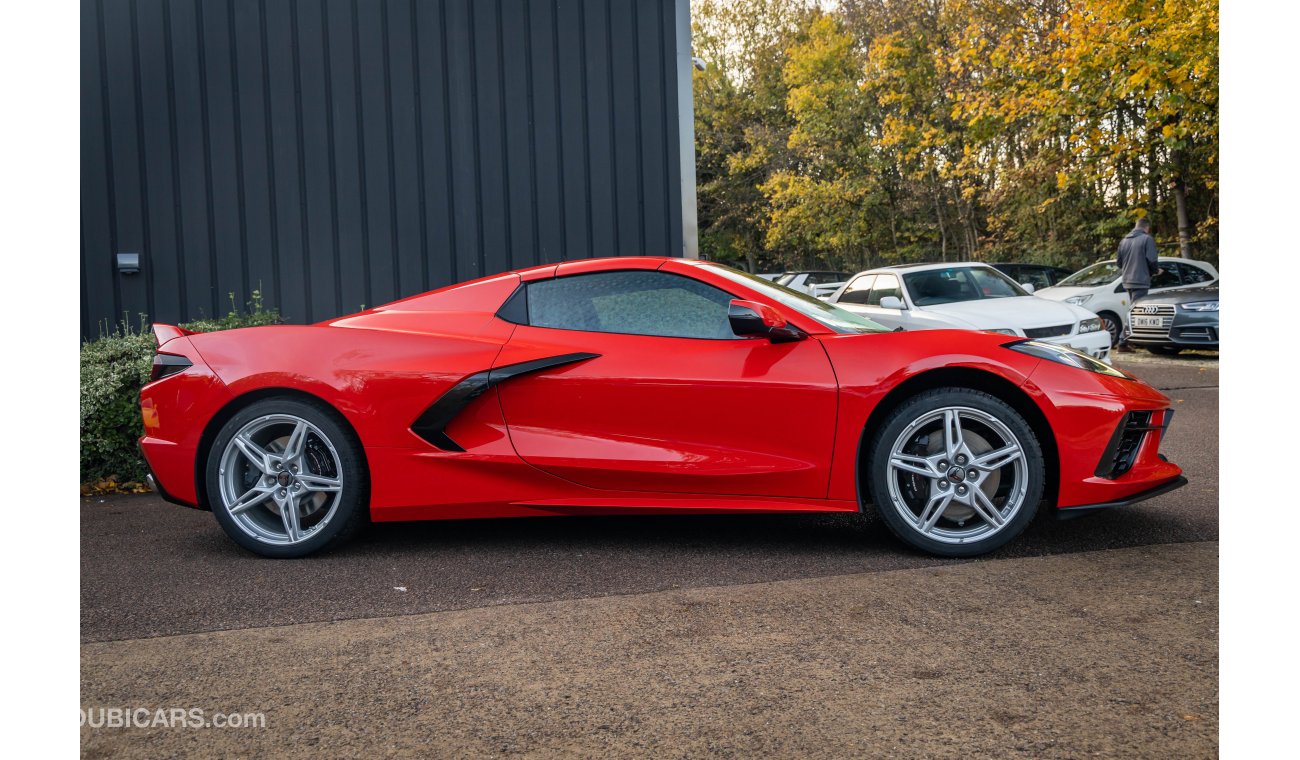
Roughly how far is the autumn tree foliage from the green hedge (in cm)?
1689

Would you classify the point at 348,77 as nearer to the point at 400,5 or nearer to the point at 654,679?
the point at 400,5

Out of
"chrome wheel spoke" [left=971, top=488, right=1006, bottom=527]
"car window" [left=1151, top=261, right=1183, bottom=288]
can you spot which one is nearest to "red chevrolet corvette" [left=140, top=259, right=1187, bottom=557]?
"chrome wheel spoke" [left=971, top=488, right=1006, bottom=527]

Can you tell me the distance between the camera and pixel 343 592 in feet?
13.7

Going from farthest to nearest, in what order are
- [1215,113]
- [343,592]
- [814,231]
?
1. [814,231]
2. [1215,113]
3. [343,592]

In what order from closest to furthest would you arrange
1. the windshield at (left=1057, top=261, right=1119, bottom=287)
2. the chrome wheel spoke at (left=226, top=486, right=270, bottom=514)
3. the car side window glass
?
the chrome wheel spoke at (left=226, top=486, right=270, bottom=514) → the windshield at (left=1057, top=261, right=1119, bottom=287) → the car side window glass

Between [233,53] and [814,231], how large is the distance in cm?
3296

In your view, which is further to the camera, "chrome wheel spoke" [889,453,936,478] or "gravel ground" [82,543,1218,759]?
"chrome wheel spoke" [889,453,936,478]

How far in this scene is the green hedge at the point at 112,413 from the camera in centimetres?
658

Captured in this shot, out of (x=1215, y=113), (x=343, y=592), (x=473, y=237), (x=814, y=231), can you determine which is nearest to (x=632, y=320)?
(x=343, y=592)

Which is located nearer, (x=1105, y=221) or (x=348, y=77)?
(x=348, y=77)

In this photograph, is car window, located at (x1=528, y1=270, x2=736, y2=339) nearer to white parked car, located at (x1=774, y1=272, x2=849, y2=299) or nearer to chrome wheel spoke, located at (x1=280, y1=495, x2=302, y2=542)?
chrome wheel spoke, located at (x1=280, y1=495, x2=302, y2=542)

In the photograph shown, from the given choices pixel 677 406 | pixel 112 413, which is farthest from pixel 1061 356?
pixel 112 413

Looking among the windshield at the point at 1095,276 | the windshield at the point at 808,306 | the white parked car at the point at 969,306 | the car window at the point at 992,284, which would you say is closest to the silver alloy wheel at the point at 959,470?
the windshield at the point at 808,306

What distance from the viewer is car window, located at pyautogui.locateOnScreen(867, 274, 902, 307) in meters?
11.9
